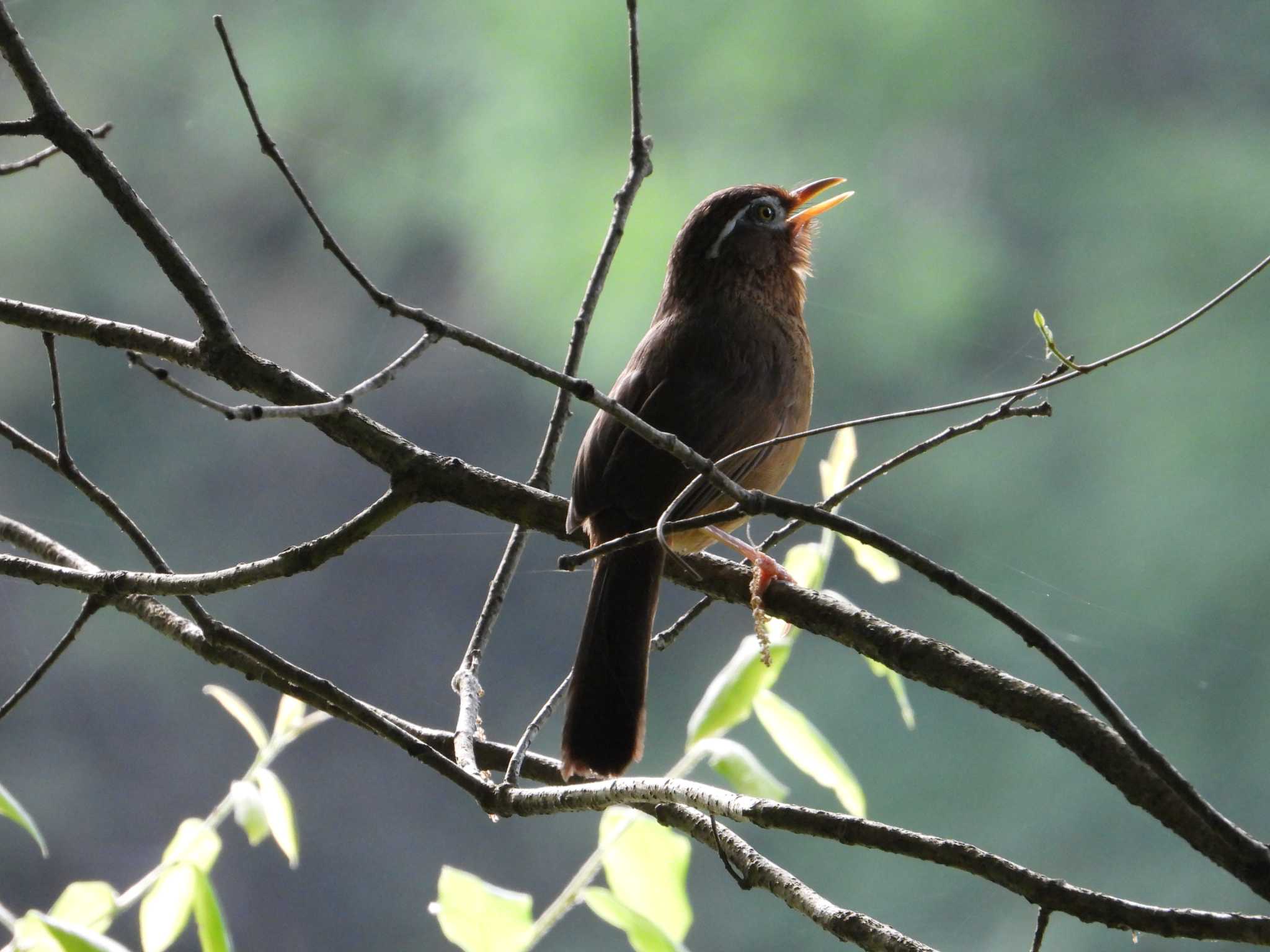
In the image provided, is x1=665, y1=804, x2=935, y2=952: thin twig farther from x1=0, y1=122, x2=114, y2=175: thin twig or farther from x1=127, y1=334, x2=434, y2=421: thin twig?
x1=0, y1=122, x2=114, y2=175: thin twig

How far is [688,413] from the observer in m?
1.52

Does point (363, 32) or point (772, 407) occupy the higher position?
point (363, 32)

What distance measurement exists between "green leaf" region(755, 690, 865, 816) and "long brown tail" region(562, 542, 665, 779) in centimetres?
19

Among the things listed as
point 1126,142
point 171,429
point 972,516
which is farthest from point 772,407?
point 171,429

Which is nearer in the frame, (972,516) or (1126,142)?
(972,516)

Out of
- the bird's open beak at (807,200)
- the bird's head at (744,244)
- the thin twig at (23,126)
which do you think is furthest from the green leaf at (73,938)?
the bird's open beak at (807,200)

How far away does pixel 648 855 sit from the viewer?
1.14 m

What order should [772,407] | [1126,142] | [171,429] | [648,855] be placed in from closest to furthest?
[648,855] < [772,407] < [1126,142] < [171,429]

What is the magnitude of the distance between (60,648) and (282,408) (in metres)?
0.49

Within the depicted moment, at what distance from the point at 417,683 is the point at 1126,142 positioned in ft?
6.60

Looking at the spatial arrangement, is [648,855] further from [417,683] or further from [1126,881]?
[1126,881]

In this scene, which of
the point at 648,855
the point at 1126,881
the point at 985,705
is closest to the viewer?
the point at 985,705

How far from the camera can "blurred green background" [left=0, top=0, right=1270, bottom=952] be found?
256 cm

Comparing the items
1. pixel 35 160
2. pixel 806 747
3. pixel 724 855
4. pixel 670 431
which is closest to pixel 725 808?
pixel 724 855
